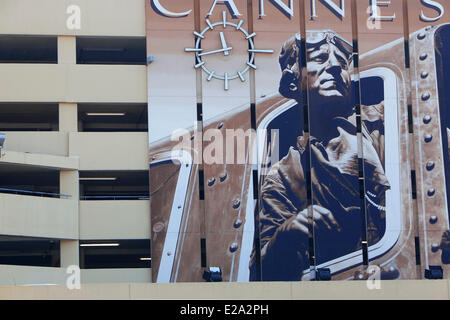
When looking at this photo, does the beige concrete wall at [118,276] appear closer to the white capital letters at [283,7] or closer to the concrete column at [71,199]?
the concrete column at [71,199]

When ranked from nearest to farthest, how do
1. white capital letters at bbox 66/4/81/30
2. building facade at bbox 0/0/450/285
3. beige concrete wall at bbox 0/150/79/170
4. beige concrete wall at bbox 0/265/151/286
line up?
beige concrete wall at bbox 0/265/151/286 < beige concrete wall at bbox 0/150/79/170 < building facade at bbox 0/0/450/285 < white capital letters at bbox 66/4/81/30

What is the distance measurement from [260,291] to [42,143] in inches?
497

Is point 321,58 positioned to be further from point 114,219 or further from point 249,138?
point 114,219

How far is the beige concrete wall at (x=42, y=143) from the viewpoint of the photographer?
35000 mm

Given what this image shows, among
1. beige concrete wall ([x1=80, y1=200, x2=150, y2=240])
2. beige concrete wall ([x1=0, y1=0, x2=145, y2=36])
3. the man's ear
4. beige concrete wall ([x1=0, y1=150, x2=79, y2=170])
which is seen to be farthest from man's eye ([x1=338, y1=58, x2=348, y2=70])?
beige concrete wall ([x1=0, y1=150, x2=79, y2=170])

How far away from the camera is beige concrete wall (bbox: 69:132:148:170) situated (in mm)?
34969

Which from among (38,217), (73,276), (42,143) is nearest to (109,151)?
(42,143)

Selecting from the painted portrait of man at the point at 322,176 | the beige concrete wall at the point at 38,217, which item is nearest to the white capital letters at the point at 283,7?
the painted portrait of man at the point at 322,176

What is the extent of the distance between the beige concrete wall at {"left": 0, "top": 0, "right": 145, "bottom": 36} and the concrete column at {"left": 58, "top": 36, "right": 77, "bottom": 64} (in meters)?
0.23

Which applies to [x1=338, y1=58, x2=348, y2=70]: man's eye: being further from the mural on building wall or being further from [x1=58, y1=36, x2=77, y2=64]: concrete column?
[x1=58, y1=36, x2=77, y2=64]: concrete column

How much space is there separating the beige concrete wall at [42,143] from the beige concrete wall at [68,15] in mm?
3513

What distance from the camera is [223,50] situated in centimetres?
3516

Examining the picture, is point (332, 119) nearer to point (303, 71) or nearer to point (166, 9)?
point (303, 71)

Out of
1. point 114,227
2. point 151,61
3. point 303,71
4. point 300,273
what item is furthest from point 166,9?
point 300,273
